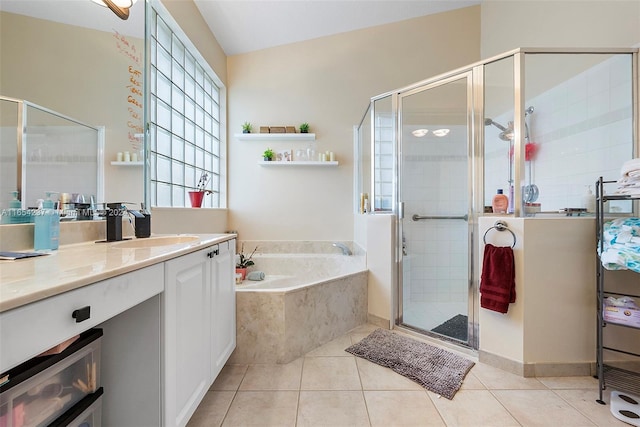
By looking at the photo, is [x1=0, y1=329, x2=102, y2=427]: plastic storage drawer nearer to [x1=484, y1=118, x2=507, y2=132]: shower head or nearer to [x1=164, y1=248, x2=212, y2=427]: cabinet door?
[x1=164, y1=248, x2=212, y2=427]: cabinet door

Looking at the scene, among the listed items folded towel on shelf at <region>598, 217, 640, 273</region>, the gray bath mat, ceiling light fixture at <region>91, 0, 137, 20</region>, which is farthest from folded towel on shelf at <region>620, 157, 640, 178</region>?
ceiling light fixture at <region>91, 0, 137, 20</region>

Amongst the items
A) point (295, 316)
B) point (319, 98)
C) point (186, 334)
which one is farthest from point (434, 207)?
point (186, 334)

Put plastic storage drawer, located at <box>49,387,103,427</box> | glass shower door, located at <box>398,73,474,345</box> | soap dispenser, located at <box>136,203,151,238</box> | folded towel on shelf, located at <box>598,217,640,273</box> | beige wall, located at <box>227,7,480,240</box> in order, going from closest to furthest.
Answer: plastic storage drawer, located at <box>49,387,103,427</box> < folded towel on shelf, located at <box>598,217,640,273</box> < soap dispenser, located at <box>136,203,151,238</box> < glass shower door, located at <box>398,73,474,345</box> < beige wall, located at <box>227,7,480,240</box>

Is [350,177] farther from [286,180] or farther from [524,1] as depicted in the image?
[524,1]

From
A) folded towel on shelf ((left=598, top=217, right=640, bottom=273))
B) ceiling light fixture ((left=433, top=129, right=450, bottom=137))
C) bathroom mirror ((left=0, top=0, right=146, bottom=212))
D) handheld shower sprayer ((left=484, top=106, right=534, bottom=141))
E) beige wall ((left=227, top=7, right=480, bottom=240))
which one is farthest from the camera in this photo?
beige wall ((left=227, top=7, right=480, bottom=240))

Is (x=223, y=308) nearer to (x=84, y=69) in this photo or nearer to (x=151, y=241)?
(x=151, y=241)

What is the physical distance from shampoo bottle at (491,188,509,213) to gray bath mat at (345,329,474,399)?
105 centimetres

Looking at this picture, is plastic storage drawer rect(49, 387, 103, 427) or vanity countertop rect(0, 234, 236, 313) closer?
→ vanity countertop rect(0, 234, 236, 313)

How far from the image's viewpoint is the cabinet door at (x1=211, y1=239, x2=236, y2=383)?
4.40 feet

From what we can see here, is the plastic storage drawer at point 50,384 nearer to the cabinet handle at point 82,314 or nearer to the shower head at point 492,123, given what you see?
the cabinet handle at point 82,314

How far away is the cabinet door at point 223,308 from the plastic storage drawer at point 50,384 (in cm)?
50

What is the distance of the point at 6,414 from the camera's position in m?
0.62

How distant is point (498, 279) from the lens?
1.64m

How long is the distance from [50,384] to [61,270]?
1.21ft
